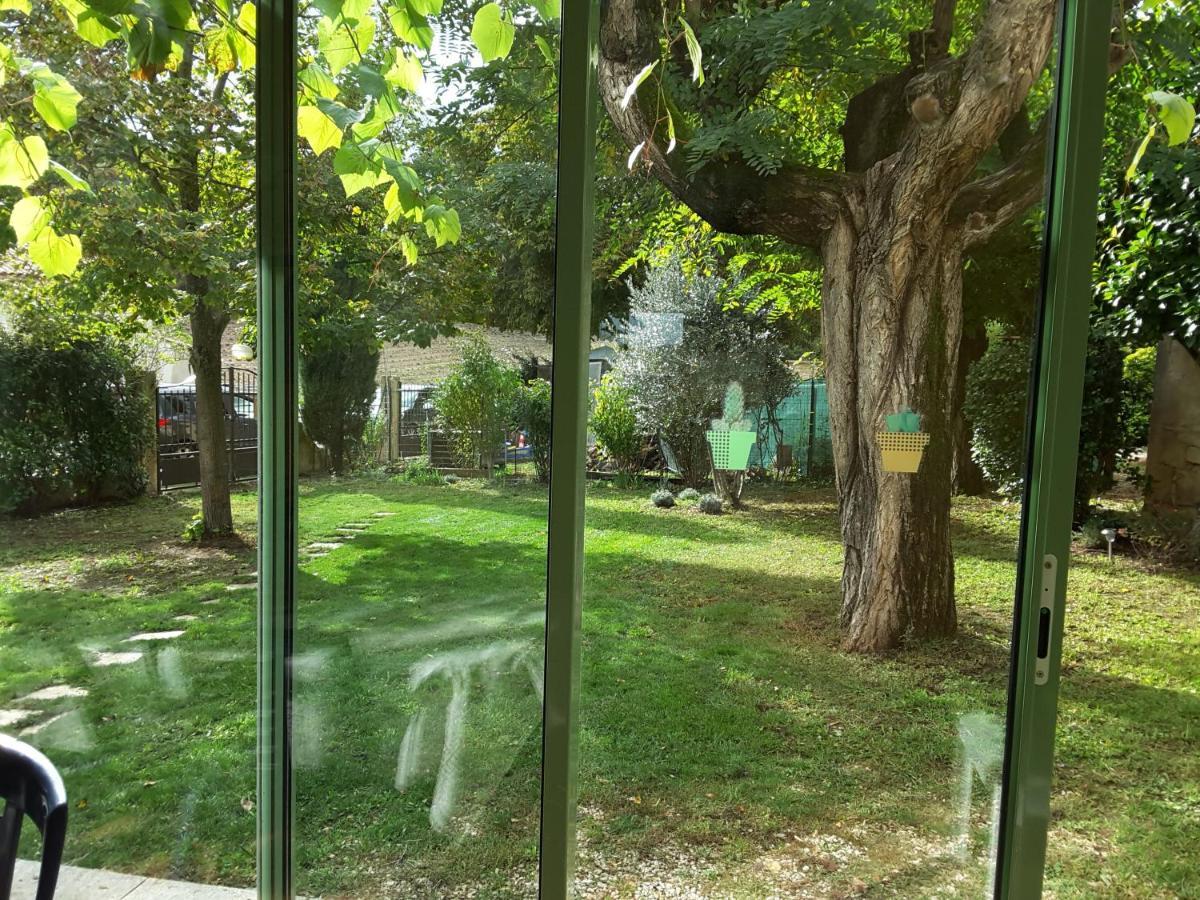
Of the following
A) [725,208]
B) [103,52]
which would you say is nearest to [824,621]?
[725,208]

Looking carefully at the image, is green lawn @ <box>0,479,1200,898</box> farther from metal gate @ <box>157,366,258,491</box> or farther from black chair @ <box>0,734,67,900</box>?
black chair @ <box>0,734,67,900</box>

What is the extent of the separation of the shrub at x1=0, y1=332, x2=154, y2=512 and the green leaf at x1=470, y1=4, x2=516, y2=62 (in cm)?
103

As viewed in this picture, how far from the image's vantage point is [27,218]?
1.77 m

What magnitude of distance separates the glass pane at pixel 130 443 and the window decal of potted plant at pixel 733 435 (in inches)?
40.4

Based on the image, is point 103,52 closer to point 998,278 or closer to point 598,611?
point 598,611

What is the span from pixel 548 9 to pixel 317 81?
20.7 inches

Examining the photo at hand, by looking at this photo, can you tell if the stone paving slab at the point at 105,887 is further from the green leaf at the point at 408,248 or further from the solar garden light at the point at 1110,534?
the solar garden light at the point at 1110,534

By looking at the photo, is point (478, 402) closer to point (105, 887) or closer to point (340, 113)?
point (340, 113)

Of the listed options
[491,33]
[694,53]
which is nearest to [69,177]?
[491,33]

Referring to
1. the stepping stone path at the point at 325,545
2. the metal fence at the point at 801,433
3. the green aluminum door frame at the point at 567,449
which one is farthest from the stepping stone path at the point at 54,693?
the metal fence at the point at 801,433

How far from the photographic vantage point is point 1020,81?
1655mm

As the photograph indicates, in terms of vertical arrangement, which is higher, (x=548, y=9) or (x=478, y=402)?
(x=548, y=9)

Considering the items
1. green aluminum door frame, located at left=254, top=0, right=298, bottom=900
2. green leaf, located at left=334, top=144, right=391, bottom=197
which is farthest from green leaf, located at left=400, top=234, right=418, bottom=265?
green aluminum door frame, located at left=254, top=0, right=298, bottom=900

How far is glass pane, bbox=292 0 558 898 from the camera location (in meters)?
1.78
